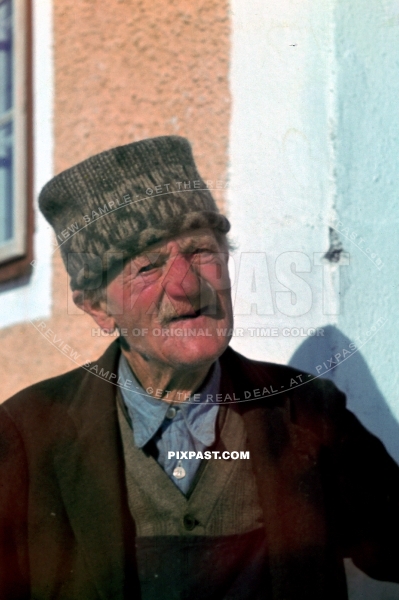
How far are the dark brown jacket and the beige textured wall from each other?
123mm

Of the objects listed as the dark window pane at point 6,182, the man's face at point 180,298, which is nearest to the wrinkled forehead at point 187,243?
the man's face at point 180,298

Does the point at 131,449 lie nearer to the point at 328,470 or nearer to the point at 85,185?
the point at 328,470

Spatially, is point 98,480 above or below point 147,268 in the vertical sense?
below

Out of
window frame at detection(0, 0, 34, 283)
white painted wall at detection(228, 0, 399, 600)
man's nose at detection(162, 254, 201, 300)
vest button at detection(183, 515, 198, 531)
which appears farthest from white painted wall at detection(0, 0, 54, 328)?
vest button at detection(183, 515, 198, 531)

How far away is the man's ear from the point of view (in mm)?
1431

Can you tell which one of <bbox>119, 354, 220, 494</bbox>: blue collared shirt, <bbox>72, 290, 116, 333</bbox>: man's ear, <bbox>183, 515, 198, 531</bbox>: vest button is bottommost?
<bbox>183, 515, 198, 531</bbox>: vest button

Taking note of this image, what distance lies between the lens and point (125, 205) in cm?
137

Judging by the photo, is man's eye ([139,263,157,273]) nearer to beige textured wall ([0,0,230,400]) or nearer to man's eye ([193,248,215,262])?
man's eye ([193,248,215,262])

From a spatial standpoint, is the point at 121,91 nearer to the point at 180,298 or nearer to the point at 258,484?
the point at 180,298

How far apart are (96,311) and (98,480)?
340 mm

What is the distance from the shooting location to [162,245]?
1.36 meters

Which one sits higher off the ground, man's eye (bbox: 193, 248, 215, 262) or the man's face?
man's eye (bbox: 193, 248, 215, 262)

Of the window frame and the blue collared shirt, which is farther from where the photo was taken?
the window frame

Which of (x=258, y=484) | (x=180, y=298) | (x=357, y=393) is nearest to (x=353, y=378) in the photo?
(x=357, y=393)
